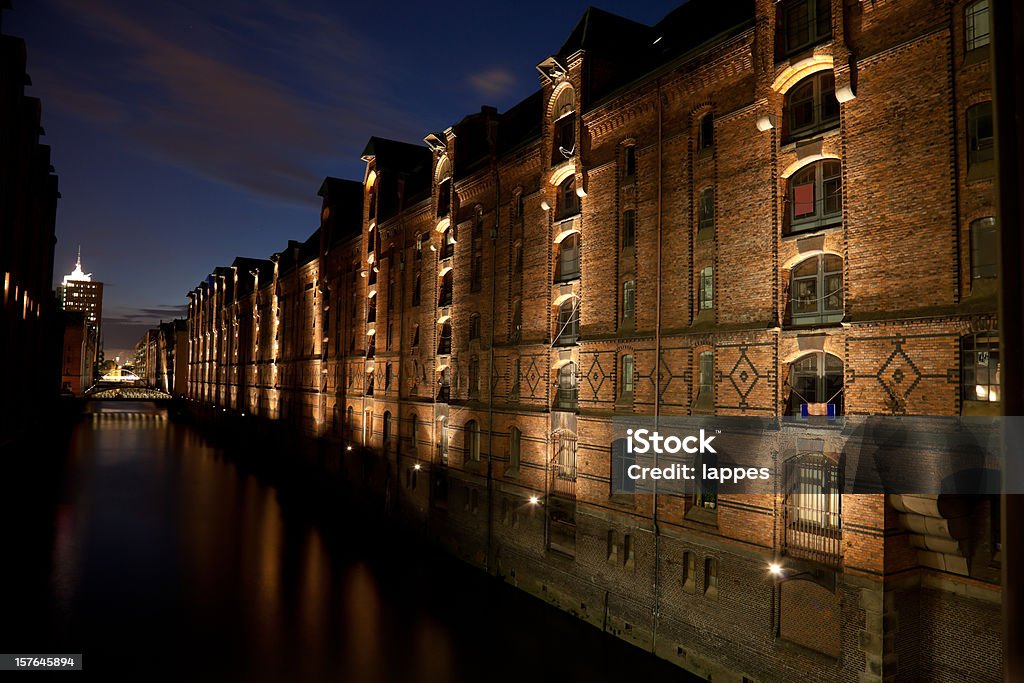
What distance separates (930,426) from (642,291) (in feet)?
26.6

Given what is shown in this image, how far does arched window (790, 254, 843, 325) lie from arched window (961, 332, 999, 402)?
2527 millimetres

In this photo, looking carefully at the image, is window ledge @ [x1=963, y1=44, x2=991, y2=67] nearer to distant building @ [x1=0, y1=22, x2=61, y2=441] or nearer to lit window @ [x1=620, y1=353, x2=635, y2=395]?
lit window @ [x1=620, y1=353, x2=635, y2=395]

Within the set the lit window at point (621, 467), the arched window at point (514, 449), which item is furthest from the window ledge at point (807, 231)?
the arched window at point (514, 449)

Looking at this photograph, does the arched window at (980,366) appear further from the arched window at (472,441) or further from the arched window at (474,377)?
the arched window at (474,377)

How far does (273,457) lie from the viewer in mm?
53000

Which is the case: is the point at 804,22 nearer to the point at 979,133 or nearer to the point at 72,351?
the point at 979,133

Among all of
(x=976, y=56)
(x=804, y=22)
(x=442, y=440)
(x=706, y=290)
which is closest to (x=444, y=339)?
Answer: (x=442, y=440)

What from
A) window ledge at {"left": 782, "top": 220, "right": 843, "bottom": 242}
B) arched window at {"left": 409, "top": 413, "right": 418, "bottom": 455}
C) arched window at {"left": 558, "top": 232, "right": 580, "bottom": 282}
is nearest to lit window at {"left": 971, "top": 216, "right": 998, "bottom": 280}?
window ledge at {"left": 782, "top": 220, "right": 843, "bottom": 242}

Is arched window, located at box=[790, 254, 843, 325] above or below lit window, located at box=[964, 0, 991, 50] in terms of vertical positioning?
below

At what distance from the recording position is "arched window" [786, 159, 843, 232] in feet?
45.2

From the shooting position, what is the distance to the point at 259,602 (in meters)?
21.5

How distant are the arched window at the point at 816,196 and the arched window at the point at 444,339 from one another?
1700 centimetres

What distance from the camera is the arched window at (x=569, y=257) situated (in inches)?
850

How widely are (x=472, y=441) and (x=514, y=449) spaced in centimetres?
313
